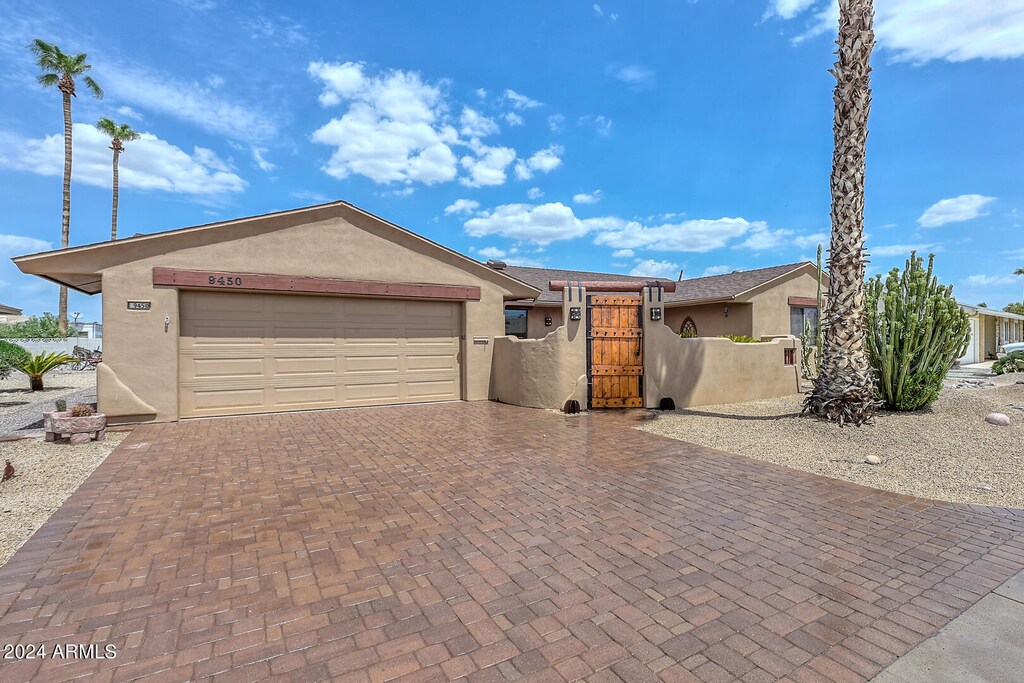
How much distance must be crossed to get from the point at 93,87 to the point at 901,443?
3970 cm

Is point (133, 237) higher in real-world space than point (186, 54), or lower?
lower

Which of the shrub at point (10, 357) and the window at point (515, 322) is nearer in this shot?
the shrub at point (10, 357)

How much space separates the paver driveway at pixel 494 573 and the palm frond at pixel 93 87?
108 ft

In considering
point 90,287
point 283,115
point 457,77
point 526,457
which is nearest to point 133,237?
point 90,287

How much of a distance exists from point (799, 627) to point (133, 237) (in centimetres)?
1139

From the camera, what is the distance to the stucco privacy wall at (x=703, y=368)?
10.7 metres

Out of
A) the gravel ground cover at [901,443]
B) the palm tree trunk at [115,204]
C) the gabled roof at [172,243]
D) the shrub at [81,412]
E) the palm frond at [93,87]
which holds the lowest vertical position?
the gravel ground cover at [901,443]

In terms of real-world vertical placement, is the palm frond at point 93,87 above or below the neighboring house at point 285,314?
above

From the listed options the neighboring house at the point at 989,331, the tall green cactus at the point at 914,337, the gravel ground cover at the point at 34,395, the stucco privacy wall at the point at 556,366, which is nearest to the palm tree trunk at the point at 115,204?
the gravel ground cover at the point at 34,395

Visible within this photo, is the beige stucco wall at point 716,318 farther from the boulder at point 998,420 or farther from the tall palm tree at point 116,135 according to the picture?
the tall palm tree at point 116,135

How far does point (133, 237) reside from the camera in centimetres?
916

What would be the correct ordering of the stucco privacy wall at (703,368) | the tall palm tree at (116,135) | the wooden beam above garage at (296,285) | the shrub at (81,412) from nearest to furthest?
the shrub at (81,412)
the wooden beam above garage at (296,285)
the stucco privacy wall at (703,368)
the tall palm tree at (116,135)

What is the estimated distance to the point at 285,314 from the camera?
1057 centimetres

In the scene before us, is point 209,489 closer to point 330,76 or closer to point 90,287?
point 90,287
